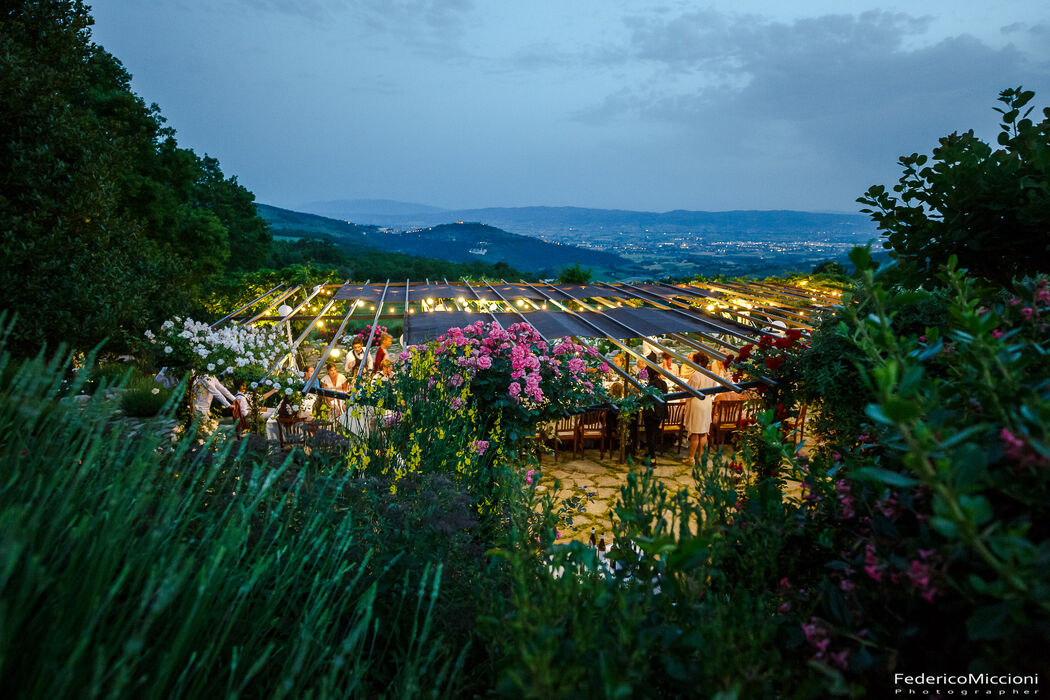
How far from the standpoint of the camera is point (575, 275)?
11.8m

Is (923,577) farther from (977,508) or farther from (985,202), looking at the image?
(985,202)

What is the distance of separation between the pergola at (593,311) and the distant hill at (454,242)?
1990 inches

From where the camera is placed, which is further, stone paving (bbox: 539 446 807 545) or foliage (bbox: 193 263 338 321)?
foliage (bbox: 193 263 338 321)

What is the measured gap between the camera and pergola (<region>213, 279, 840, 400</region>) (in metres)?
5.88

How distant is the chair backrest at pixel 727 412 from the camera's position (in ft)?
21.9

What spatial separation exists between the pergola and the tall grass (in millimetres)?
3161

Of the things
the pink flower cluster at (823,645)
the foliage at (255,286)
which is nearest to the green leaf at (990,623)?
the pink flower cluster at (823,645)

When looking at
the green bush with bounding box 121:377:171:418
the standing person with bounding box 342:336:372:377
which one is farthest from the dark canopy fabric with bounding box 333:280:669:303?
the green bush with bounding box 121:377:171:418

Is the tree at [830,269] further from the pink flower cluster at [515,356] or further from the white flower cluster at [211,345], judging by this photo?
the white flower cluster at [211,345]

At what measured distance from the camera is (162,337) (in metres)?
5.82

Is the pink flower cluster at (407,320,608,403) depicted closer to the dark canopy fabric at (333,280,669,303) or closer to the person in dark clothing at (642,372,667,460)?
the person in dark clothing at (642,372,667,460)

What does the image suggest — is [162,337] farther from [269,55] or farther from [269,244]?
[269,55]

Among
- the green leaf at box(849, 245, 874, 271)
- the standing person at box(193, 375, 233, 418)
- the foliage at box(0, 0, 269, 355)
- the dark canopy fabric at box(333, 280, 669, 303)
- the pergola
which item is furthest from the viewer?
the dark canopy fabric at box(333, 280, 669, 303)

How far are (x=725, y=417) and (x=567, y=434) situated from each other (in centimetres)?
223
